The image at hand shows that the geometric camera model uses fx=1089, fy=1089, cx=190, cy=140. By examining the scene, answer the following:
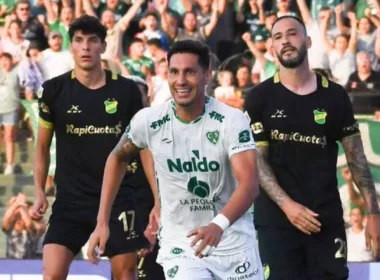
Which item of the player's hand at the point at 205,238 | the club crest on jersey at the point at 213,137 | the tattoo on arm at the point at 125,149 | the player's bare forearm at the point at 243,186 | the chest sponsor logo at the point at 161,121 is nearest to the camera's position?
the player's hand at the point at 205,238

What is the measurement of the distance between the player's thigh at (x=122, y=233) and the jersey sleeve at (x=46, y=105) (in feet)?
2.57

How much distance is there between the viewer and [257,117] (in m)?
7.00

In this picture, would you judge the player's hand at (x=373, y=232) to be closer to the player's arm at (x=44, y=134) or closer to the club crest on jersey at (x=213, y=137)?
the club crest on jersey at (x=213, y=137)

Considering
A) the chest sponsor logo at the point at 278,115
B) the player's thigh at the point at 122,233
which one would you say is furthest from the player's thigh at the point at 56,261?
the chest sponsor logo at the point at 278,115

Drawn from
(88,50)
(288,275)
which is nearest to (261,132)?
(288,275)

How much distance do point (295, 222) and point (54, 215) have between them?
76.5 inches

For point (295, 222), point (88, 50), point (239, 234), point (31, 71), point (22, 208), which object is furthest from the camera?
point (31, 71)

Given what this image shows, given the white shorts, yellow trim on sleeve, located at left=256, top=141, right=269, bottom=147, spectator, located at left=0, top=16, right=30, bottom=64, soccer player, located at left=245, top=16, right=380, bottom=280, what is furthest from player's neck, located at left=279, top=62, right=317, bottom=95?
spectator, located at left=0, top=16, right=30, bottom=64

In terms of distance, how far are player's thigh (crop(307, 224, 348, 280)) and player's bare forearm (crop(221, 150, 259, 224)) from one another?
1411 millimetres

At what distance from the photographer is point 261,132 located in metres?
6.96

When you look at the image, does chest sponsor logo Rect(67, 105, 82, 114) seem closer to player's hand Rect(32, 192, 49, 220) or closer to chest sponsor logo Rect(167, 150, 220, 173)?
player's hand Rect(32, 192, 49, 220)

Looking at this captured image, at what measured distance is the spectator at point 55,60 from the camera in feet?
43.6

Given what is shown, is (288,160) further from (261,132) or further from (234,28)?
(234,28)

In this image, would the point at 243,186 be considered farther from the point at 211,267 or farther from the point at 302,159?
the point at 302,159
